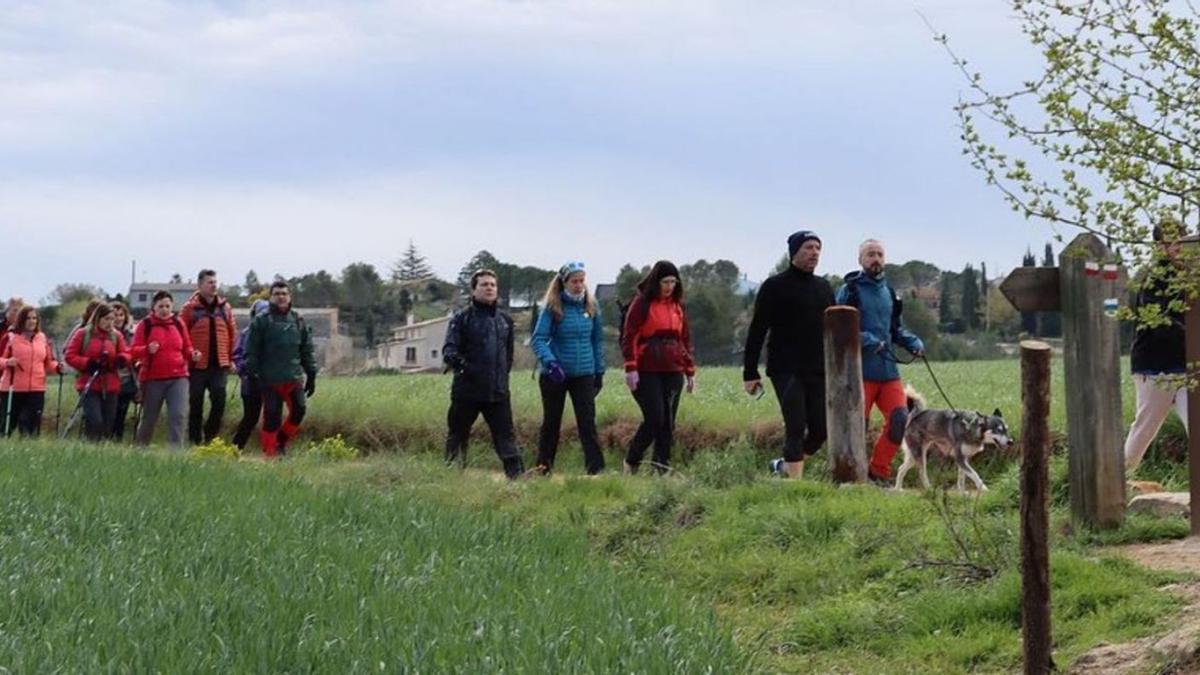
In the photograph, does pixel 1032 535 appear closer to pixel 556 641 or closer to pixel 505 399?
pixel 556 641

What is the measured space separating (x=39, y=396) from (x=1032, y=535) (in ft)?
46.6

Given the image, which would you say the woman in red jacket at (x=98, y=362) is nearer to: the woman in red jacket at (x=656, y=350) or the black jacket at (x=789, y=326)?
the woman in red jacket at (x=656, y=350)

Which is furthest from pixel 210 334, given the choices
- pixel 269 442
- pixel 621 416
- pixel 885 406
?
pixel 885 406

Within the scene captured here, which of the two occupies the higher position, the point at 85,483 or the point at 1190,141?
the point at 1190,141

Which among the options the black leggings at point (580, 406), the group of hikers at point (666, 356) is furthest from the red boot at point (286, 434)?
the black leggings at point (580, 406)

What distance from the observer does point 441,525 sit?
8219 mm

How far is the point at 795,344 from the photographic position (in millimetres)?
11219

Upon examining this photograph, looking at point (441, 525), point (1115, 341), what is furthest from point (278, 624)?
point (1115, 341)

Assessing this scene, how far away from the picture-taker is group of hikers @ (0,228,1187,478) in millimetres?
11203

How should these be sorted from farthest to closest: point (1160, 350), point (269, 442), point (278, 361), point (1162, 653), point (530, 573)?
point (269, 442) < point (278, 361) < point (1160, 350) < point (530, 573) < point (1162, 653)

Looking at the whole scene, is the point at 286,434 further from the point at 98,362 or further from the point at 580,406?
the point at 580,406

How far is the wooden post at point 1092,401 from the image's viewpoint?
27.8 ft

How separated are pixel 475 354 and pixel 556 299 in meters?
0.82

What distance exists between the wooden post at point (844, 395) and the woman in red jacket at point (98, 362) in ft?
29.0
